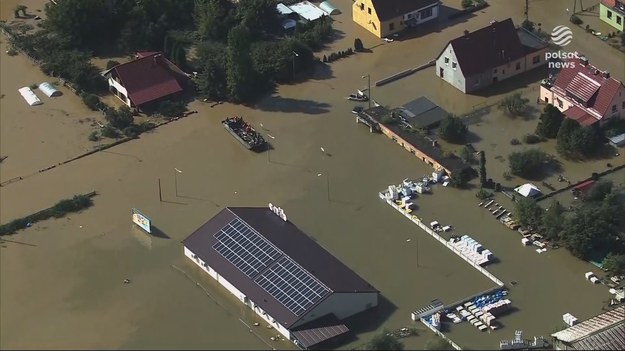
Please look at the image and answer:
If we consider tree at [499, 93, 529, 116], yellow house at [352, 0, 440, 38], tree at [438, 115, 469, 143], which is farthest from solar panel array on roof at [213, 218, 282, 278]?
yellow house at [352, 0, 440, 38]

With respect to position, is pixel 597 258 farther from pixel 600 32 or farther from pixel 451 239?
pixel 600 32

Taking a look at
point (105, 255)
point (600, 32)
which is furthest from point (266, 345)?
point (600, 32)

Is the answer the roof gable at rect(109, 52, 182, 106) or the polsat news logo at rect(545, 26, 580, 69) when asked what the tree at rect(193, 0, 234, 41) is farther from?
the polsat news logo at rect(545, 26, 580, 69)

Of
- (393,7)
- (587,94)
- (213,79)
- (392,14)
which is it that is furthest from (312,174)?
(393,7)

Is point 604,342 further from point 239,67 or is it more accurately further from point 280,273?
point 239,67

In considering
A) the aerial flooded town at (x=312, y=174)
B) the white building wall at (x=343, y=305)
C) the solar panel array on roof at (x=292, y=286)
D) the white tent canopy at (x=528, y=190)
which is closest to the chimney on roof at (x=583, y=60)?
the aerial flooded town at (x=312, y=174)
